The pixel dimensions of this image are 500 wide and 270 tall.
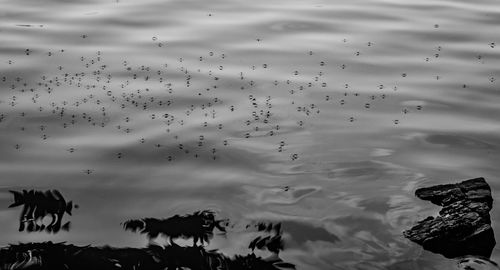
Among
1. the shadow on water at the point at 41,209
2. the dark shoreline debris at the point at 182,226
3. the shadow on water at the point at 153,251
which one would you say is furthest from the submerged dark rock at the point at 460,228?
the shadow on water at the point at 41,209

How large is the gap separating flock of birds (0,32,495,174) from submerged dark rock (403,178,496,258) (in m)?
1.38

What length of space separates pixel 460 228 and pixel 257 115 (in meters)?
2.39

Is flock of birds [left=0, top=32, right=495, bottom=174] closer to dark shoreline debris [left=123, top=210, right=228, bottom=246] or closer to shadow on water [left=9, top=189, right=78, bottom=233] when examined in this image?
shadow on water [left=9, top=189, right=78, bottom=233]

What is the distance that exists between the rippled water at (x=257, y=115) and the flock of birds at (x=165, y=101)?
2cm

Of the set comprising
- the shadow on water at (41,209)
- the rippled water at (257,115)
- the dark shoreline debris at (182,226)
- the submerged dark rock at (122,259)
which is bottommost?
the submerged dark rock at (122,259)

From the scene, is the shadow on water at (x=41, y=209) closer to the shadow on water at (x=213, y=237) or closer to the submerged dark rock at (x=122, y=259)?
the shadow on water at (x=213, y=237)

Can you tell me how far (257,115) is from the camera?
20.4ft

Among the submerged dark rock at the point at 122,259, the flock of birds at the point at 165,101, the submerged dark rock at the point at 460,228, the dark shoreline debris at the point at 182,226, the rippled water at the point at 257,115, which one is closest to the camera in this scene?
the submerged dark rock at the point at 122,259

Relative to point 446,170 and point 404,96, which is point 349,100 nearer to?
point 404,96

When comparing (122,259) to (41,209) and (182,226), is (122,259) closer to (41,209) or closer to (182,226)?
(182,226)

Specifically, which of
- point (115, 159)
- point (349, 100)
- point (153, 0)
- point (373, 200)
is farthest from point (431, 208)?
point (153, 0)

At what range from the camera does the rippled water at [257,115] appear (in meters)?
4.80

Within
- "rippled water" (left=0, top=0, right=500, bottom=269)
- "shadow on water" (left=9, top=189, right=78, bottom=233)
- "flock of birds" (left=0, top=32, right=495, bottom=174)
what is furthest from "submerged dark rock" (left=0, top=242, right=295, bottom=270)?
"flock of birds" (left=0, top=32, right=495, bottom=174)

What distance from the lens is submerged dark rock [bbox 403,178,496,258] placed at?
430cm
